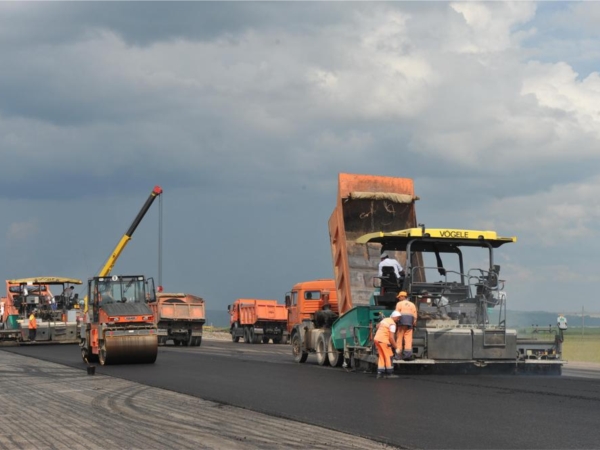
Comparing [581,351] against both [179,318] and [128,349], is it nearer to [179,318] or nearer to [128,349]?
[179,318]

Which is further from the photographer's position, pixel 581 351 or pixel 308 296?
pixel 581 351

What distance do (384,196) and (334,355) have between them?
12.5ft

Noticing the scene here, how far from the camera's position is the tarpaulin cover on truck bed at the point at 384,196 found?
20.5 m

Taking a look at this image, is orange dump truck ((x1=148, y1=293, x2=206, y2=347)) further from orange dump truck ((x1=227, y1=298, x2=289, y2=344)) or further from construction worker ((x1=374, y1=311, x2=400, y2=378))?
construction worker ((x1=374, y1=311, x2=400, y2=378))

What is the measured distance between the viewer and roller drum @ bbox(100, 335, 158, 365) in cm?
2252

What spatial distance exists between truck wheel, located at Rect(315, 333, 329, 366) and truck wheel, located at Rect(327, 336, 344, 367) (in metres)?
0.23

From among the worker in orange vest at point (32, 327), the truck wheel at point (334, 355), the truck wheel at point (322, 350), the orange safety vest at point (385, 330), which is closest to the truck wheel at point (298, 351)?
the truck wheel at point (322, 350)

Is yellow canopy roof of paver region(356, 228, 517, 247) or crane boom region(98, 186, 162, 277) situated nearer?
yellow canopy roof of paver region(356, 228, 517, 247)

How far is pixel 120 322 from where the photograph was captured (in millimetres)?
22766

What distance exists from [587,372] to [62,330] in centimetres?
2415

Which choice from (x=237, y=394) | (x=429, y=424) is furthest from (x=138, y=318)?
(x=429, y=424)

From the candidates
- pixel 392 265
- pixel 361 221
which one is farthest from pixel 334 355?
pixel 392 265

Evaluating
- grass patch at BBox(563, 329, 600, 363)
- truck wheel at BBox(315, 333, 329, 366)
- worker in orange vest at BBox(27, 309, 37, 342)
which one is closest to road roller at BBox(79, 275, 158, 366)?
truck wheel at BBox(315, 333, 329, 366)

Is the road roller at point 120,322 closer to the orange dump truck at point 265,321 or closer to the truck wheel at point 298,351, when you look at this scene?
the truck wheel at point 298,351
